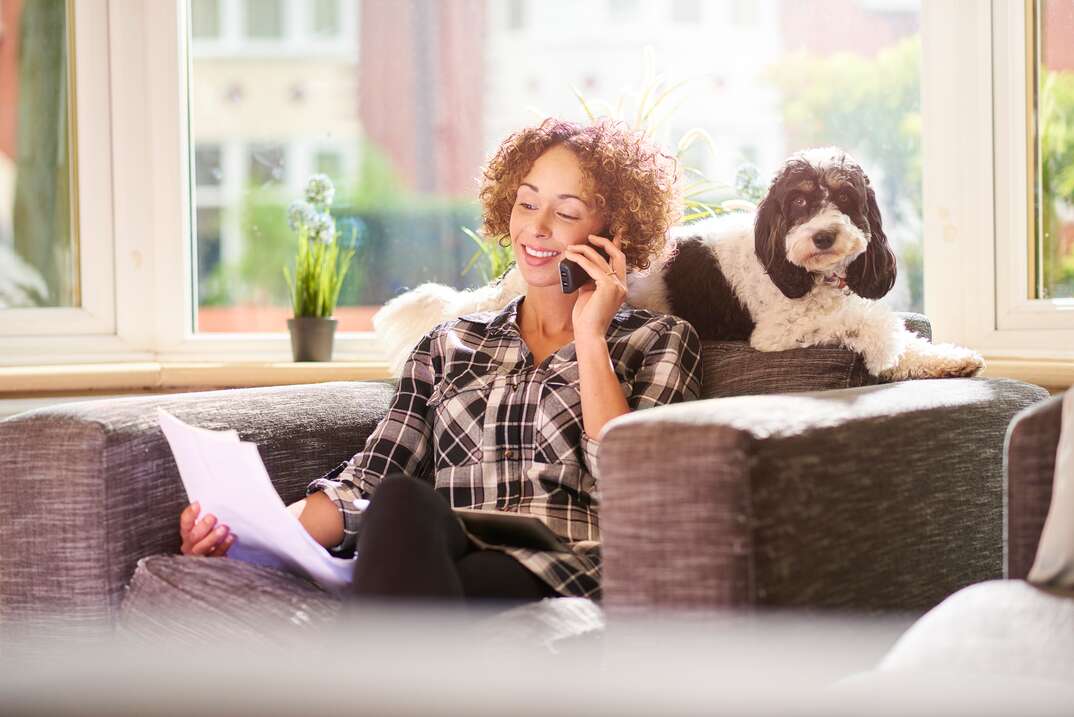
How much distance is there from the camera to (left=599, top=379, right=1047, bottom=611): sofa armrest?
3.47ft

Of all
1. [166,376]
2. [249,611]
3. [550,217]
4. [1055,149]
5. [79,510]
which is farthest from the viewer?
[166,376]

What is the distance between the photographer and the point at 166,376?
2502mm

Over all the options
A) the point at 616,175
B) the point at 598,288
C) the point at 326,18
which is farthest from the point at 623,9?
the point at 598,288

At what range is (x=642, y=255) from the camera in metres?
1.85

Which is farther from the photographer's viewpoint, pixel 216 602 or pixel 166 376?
pixel 166 376

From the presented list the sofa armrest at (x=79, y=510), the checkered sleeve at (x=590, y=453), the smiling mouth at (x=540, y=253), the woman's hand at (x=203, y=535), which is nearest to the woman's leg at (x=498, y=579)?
the checkered sleeve at (x=590, y=453)

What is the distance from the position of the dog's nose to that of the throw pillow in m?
0.51

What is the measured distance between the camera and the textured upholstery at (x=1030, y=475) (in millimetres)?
1250

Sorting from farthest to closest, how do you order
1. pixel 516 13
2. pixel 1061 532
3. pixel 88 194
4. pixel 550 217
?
pixel 516 13 < pixel 88 194 < pixel 550 217 < pixel 1061 532

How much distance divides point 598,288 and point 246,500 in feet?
2.03

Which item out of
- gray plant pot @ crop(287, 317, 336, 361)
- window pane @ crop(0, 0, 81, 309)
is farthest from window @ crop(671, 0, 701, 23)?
window pane @ crop(0, 0, 81, 309)

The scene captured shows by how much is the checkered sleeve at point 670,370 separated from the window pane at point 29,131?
173cm

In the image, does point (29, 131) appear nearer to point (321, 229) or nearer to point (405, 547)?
point (321, 229)

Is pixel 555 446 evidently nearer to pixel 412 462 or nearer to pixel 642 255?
pixel 412 462
